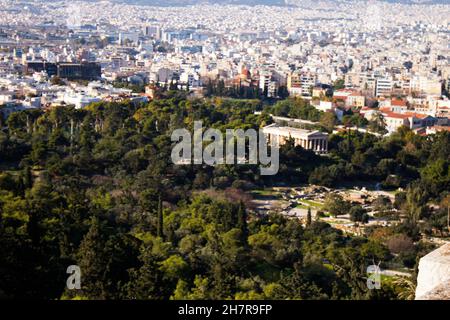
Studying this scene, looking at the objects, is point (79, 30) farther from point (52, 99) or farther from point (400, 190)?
point (400, 190)

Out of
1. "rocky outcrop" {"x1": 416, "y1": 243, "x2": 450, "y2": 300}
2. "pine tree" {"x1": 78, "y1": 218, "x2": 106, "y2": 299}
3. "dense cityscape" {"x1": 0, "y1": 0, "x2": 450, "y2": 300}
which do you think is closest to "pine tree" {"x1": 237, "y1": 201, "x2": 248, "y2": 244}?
"dense cityscape" {"x1": 0, "y1": 0, "x2": 450, "y2": 300}

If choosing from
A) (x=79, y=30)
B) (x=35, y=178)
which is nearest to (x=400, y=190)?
(x=35, y=178)

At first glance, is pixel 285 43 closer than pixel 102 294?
No

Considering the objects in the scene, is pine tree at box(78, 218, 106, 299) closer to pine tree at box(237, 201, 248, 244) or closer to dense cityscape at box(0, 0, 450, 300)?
dense cityscape at box(0, 0, 450, 300)

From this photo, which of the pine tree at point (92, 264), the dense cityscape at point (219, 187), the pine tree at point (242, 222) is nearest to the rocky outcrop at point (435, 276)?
the dense cityscape at point (219, 187)

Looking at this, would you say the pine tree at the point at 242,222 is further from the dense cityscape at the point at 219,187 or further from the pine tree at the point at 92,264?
the pine tree at the point at 92,264

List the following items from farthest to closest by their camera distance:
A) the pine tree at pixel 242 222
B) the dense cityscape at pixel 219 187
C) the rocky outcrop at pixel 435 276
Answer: the pine tree at pixel 242 222, the dense cityscape at pixel 219 187, the rocky outcrop at pixel 435 276
